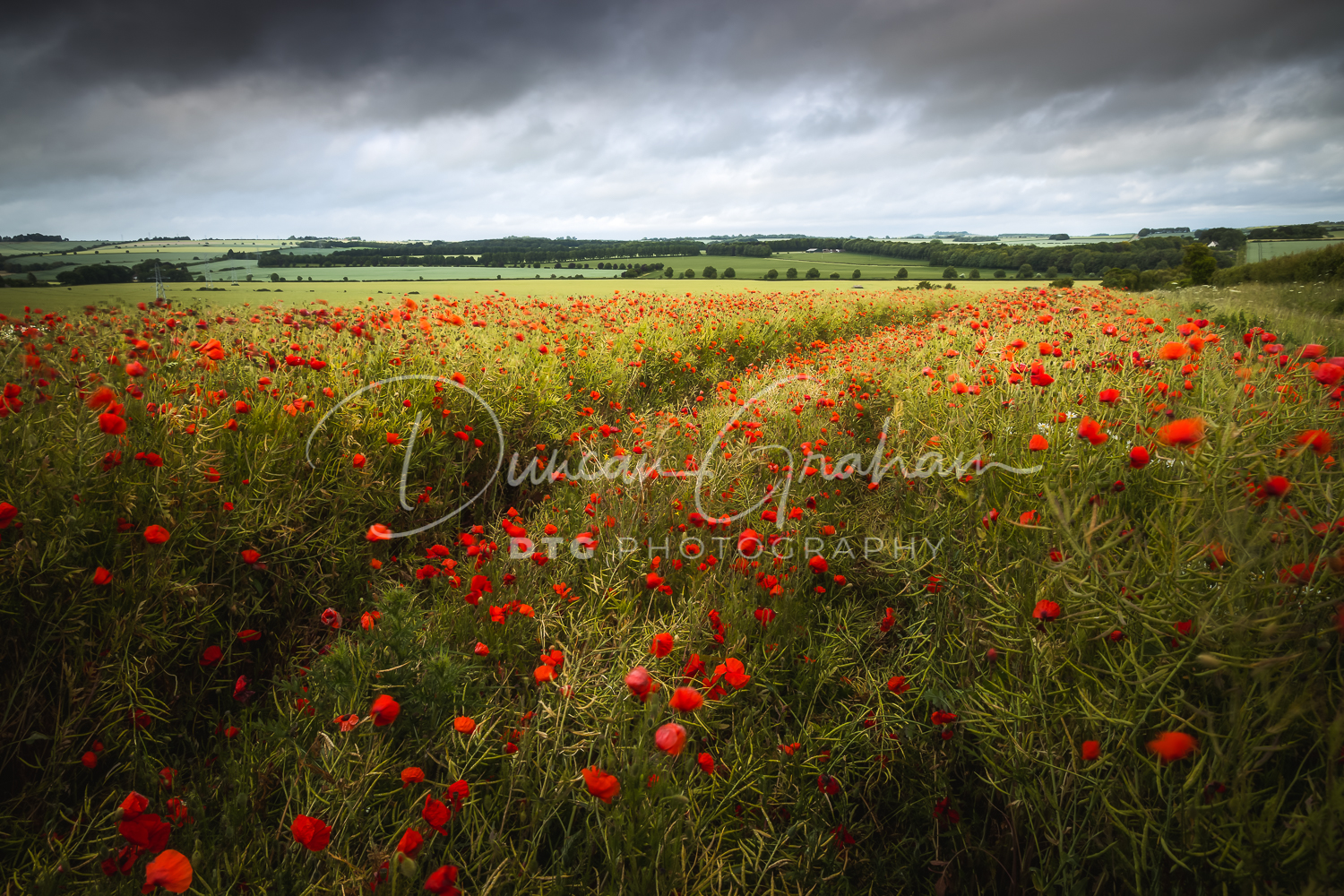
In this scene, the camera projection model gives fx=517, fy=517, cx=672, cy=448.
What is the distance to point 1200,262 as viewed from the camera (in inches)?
1140

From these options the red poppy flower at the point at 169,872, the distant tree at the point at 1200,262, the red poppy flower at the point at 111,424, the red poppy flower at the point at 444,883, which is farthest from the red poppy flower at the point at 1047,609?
the distant tree at the point at 1200,262

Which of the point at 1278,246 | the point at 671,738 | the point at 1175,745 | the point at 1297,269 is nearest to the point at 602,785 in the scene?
the point at 671,738

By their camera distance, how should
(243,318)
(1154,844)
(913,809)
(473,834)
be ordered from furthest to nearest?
(243,318) → (913,809) → (473,834) → (1154,844)

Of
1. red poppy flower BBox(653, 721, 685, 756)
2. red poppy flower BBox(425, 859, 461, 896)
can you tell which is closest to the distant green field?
red poppy flower BBox(653, 721, 685, 756)

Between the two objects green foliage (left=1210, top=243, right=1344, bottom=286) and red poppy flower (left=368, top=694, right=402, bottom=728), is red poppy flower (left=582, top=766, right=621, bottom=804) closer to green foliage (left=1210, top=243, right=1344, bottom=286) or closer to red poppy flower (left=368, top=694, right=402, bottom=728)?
red poppy flower (left=368, top=694, right=402, bottom=728)

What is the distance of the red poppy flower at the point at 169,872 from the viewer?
39.4 inches

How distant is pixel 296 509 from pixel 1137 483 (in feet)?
12.9

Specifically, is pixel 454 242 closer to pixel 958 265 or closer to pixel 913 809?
pixel 913 809

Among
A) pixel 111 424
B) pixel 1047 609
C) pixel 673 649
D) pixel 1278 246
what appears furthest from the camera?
pixel 1278 246

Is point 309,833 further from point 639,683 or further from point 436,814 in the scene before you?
point 639,683

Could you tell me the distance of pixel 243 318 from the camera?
4805 millimetres

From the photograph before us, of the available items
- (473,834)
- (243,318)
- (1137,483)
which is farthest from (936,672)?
(243,318)

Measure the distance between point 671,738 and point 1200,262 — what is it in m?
42.1

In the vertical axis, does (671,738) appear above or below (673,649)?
above
